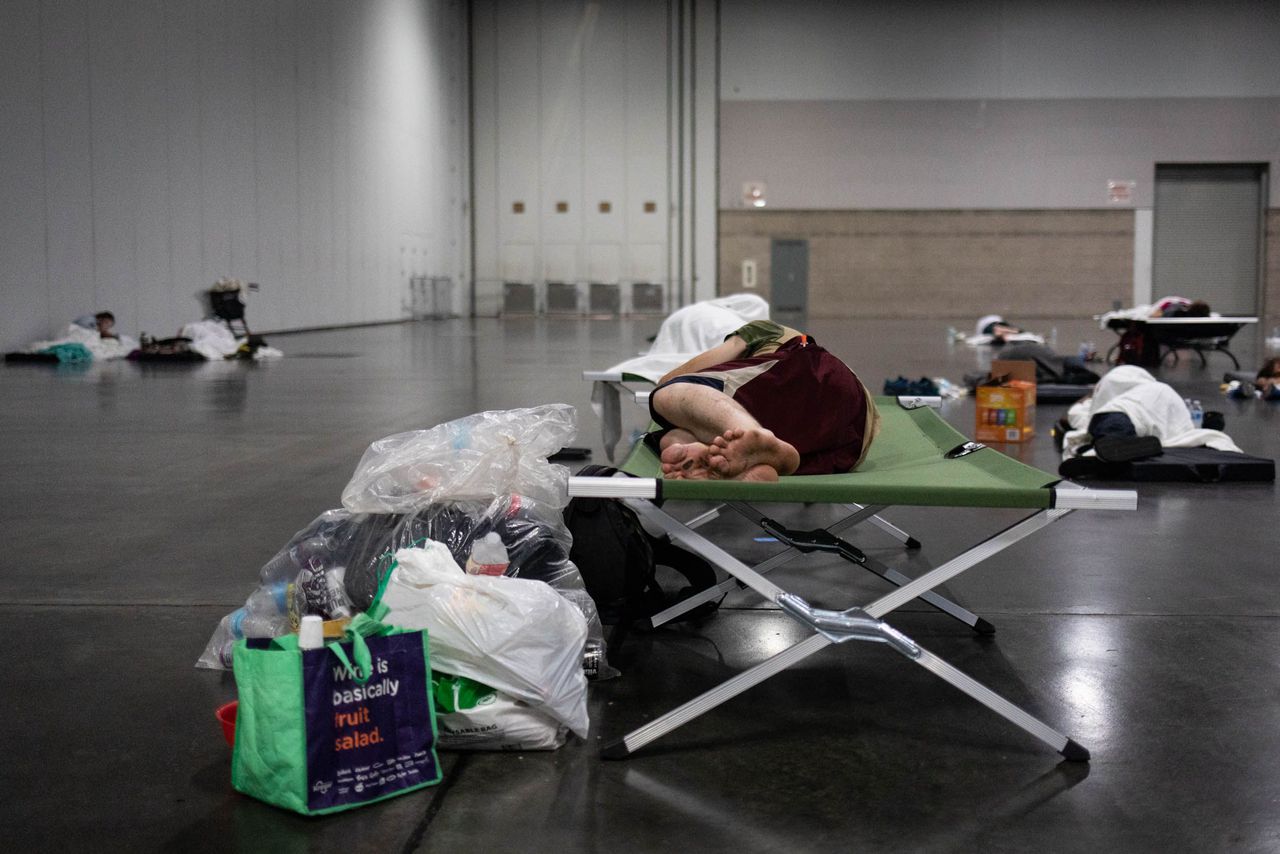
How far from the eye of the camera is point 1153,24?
2930 centimetres

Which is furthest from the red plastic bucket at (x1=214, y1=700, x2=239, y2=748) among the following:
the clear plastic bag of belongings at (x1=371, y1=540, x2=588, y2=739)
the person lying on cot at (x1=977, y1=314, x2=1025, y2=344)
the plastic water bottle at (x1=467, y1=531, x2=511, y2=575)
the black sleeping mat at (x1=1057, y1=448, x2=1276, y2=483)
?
the person lying on cot at (x1=977, y1=314, x2=1025, y2=344)

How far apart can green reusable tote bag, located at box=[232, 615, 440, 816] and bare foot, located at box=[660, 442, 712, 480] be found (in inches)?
33.5

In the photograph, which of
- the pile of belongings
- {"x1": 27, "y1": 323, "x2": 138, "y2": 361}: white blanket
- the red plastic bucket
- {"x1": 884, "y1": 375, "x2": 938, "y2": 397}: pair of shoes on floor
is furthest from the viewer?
{"x1": 27, "y1": 323, "x2": 138, "y2": 361}: white blanket

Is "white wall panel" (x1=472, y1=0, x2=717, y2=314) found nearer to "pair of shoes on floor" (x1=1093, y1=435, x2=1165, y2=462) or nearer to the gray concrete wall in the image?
the gray concrete wall

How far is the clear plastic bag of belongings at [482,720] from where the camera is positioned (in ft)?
8.09

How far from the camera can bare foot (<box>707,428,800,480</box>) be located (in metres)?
2.92

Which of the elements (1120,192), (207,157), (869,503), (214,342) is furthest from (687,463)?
(1120,192)

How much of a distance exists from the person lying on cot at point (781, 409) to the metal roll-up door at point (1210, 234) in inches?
1156

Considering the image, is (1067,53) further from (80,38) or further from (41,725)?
(41,725)

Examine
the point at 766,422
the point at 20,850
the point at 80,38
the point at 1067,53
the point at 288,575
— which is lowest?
the point at 20,850

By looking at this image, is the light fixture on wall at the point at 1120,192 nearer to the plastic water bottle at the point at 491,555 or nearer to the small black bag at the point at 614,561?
the small black bag at the point at 614,561

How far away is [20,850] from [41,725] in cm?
61

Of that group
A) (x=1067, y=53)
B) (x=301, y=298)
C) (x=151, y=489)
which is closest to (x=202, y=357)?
(x=301, y=298)

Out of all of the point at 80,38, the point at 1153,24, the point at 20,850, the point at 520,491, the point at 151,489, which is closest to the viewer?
the point at 20,850
